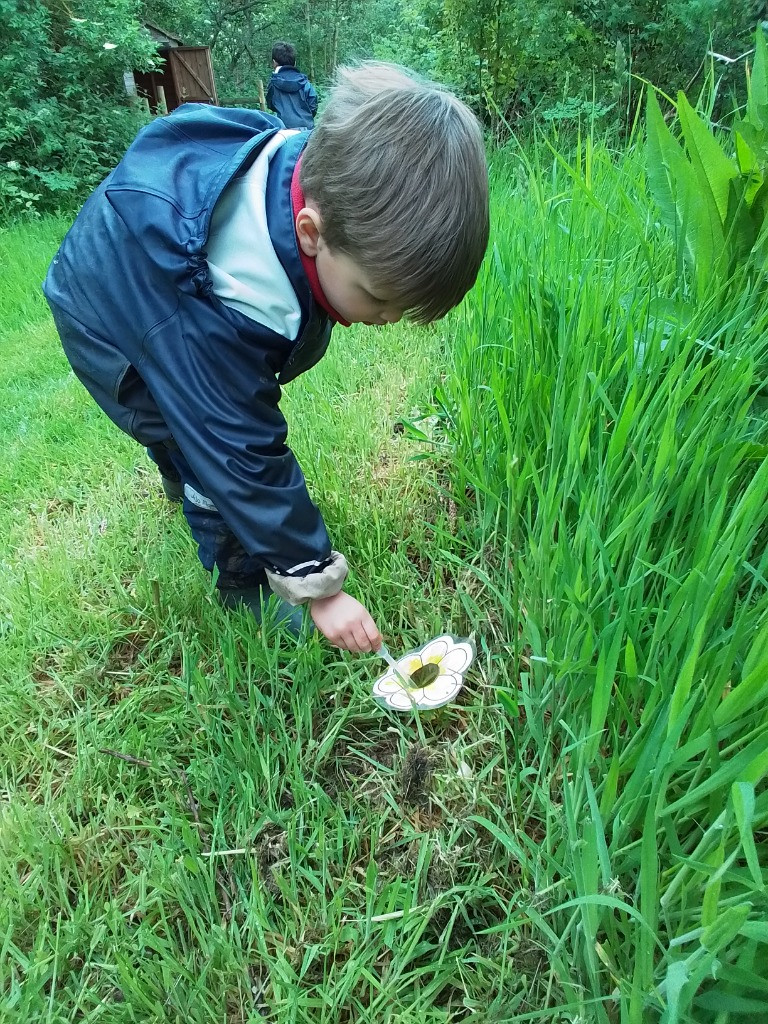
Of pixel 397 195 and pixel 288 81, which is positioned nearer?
pixel 397 195

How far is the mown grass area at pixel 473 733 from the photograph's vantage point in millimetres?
744

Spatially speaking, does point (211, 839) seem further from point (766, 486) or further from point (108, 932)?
point (766, 486)

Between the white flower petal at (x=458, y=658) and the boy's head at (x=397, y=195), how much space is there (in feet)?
Answer: 2.00

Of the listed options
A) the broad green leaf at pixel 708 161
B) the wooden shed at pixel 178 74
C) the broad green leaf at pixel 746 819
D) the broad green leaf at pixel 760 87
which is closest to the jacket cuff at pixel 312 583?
the broad green leaf at pixel 746 819

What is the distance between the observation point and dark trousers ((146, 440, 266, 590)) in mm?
1528

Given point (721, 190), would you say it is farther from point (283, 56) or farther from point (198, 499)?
point (283, 56)

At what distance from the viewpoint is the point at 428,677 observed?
1.23 metres

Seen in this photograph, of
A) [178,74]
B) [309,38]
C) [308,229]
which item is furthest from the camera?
[309,38]

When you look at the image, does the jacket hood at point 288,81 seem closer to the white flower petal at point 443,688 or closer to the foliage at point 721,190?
the foliage at point 721,190

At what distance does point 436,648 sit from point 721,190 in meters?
1.12

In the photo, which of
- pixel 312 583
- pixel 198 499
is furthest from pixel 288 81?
pixel 312 583

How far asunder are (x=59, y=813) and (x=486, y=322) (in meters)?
1.42

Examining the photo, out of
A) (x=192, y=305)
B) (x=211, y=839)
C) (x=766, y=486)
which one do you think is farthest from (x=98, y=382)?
(x=766, y=486)

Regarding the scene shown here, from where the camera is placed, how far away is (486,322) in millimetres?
1770
